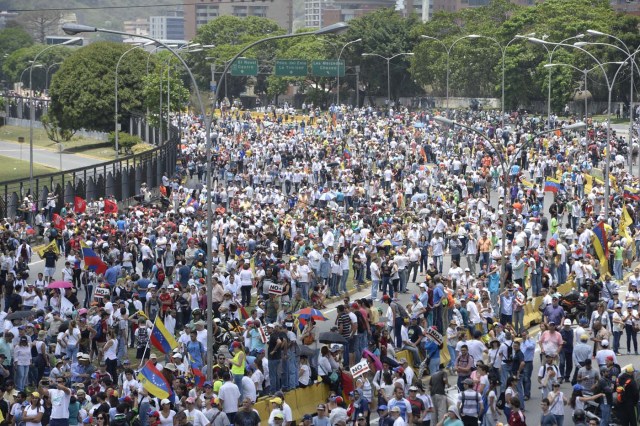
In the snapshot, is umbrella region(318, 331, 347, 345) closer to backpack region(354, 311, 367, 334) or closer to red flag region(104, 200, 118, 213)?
backpack region(354, 311, 367, 334)

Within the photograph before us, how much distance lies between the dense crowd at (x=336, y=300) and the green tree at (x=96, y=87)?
32813 mm

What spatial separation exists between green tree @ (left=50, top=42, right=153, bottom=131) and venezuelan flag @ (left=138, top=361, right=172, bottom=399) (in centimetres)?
6860

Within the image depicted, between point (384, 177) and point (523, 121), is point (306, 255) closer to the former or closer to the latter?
point (384, 177)

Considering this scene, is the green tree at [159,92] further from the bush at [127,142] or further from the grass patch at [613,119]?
the grass patch at [613,119]

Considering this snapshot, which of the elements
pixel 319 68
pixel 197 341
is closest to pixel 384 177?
pixel 197 341

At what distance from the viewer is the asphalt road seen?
8481 cm

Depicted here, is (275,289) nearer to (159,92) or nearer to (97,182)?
(97,182)

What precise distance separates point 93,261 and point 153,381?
1129 centimetres

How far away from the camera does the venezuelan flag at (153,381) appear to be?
20859 millimetres

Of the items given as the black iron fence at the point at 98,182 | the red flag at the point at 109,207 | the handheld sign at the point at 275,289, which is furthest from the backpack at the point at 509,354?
the black iron fence at the point at 98,182

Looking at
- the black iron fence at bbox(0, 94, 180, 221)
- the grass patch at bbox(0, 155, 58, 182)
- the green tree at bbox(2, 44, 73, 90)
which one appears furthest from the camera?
the green tree at bbox(2, 44, 73, 90)

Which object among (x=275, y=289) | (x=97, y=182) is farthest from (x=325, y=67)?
(x=275, y=289)

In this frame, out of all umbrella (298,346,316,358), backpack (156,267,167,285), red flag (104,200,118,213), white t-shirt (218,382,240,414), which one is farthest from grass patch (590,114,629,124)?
white t-shirt (218,382,240,414)

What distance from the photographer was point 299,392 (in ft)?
76.2
